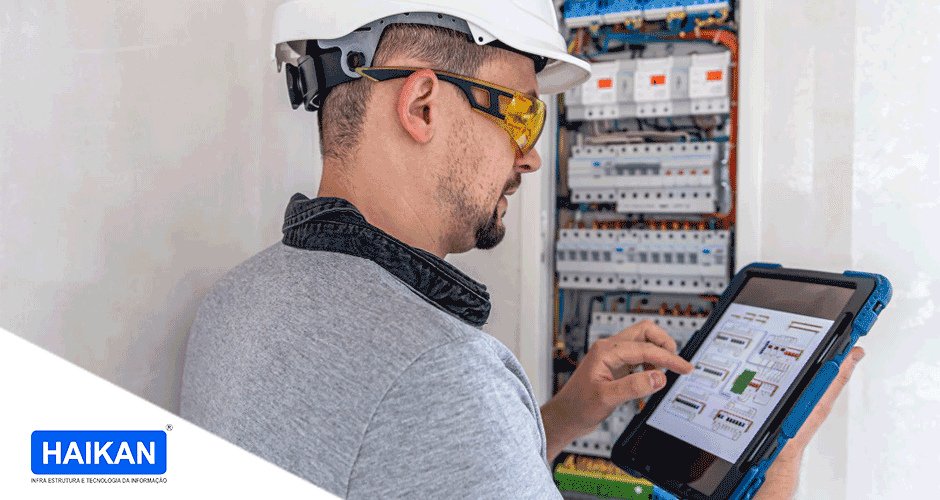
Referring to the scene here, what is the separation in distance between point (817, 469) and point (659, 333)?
677 mm

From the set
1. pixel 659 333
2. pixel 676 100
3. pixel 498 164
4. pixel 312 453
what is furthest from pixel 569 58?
pixel 676 100

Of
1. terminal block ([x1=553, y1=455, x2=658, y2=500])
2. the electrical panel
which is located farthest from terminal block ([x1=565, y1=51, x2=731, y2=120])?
terminal block ([x1=553, y1=455, x2=658, y2=500])

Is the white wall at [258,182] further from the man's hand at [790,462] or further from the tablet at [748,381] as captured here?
the man's hand at [790,462]

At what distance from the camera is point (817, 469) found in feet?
5.35

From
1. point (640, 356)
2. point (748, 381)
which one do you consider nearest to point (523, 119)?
point (640, 356)

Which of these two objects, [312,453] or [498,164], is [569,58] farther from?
[312,453]

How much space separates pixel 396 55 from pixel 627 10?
3.64 feet

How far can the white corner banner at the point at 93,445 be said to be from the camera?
0.80 metres

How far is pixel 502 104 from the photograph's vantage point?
0.99 meters

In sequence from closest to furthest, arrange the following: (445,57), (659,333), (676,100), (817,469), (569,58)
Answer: (445,57)
(569,58)
(659,333)
(817,469)
(676,100)

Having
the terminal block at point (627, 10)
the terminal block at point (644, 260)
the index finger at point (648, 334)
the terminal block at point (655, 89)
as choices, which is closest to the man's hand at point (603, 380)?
the index finger at point (648, 334)

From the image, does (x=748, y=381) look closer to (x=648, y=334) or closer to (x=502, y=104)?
(x=648, y=334)

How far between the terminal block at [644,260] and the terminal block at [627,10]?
0.60 metres

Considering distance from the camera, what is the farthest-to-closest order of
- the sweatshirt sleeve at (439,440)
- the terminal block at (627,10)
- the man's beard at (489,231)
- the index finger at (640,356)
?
the terminal block at (627,10)
the index finger at (640,356)
the man's beard at (489,231)
the sweatshirt sleeve at (439,440)
